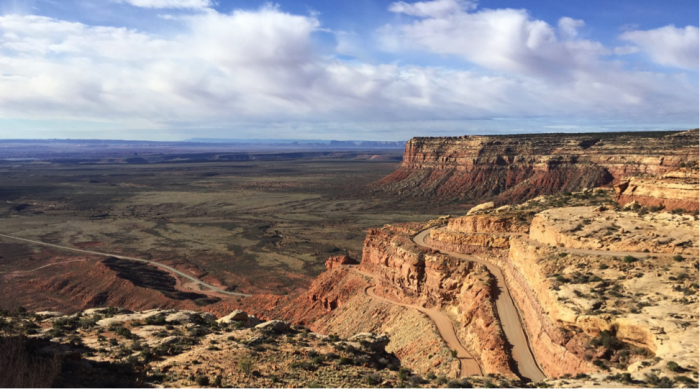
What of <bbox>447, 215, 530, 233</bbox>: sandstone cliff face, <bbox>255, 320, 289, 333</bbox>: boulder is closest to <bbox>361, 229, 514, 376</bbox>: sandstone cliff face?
<bbox>447, 215, 530, 233</bbox>: sandstone cliff face

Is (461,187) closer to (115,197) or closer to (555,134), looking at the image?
(555,134)

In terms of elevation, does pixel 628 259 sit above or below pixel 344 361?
above

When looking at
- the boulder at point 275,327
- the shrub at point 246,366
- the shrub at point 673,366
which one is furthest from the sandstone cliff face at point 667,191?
the shrub at point 246,366

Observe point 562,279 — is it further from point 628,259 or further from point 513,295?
point 513,295

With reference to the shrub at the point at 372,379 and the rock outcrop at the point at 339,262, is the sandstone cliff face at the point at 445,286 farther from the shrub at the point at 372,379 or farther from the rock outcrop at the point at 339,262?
the shrub at the point at 372,379

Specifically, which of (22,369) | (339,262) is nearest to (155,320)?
→ (22,369)

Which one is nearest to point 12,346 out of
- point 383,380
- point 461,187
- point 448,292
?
point 383,380
